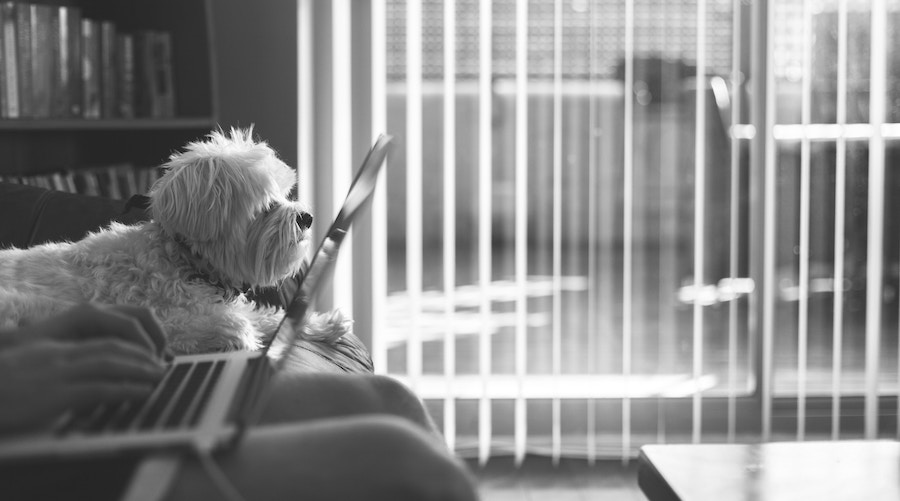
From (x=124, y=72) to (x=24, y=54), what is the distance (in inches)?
12.1

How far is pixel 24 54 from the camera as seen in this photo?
2275 mm

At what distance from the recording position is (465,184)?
300cm

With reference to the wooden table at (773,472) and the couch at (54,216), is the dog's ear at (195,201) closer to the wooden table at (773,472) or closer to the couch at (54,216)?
the couch at (54,216)

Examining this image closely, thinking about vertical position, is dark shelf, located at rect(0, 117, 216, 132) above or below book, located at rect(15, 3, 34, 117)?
below

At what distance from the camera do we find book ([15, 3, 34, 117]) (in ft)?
7.41

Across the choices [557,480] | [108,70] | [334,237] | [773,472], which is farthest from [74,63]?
[773,472]

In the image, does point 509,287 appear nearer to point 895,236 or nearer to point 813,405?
point 813,405

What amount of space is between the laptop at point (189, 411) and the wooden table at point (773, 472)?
1.84 ft

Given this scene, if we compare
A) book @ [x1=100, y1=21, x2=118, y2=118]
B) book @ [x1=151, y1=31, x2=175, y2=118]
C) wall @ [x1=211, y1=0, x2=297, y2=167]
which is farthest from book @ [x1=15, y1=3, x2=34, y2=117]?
wall @ [x1=211, y1=0, x2=297, y2=167]

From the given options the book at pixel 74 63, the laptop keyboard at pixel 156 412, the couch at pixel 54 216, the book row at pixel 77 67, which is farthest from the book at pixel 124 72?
the laptop keyboard at pixel 156 412

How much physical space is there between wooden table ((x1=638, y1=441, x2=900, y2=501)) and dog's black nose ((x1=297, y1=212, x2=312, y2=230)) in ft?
2.40

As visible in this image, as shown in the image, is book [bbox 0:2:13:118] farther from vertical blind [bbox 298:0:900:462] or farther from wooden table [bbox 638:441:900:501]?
wooden table [bbox 638:441:900:501]

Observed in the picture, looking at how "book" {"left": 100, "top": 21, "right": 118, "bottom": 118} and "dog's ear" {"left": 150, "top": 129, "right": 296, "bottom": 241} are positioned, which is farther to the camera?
"book" {"left": 100, "top": 21, "right": 118, "bottom": 118}

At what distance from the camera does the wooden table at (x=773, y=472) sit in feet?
4.17
